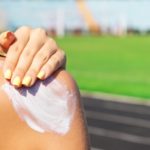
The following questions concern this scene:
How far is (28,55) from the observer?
148 cm

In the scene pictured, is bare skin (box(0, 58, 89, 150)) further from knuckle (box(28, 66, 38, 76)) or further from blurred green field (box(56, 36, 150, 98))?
blurred green field (box(56, 36, 150, 98))

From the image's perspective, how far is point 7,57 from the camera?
1475 millimetres

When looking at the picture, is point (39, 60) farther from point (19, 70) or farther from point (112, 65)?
point (112, 65)

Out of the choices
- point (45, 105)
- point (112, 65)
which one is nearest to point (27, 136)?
point (45, 105)

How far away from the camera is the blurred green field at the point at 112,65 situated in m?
16.3

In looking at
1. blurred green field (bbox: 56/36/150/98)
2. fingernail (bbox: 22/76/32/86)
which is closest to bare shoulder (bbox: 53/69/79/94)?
fingernail (bbox: 22/76/32/86)

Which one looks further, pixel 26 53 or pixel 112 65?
pixel 112 65

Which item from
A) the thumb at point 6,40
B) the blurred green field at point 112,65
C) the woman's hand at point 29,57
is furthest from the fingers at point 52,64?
the blurred green field at point 112,65

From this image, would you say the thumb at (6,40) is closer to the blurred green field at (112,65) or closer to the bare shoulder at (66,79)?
the bare shoulder at (66,79)

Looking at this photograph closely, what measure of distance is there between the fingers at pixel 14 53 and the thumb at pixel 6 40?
0.01m

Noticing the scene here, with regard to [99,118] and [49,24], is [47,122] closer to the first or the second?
[99,118]

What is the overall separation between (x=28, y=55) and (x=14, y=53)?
0.04 metres

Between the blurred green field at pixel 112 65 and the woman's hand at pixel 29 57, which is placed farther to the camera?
the blurred green field at pixel 112 65

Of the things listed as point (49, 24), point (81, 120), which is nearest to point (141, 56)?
point (49, 24)
